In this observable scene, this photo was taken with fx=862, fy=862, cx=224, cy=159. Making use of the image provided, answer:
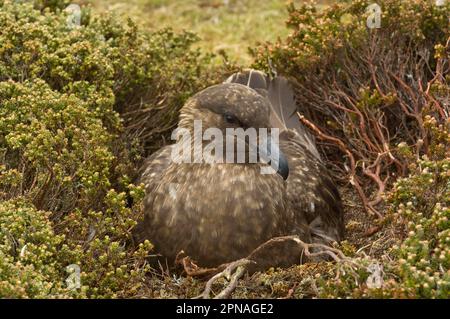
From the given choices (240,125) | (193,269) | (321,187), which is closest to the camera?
(193,269)

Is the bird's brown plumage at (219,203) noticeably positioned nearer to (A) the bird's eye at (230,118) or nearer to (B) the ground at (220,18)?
(A) the bird's eye at (230,118)

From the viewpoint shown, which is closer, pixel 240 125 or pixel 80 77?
pixel 240 125

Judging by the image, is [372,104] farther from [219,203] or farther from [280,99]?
[219,203]

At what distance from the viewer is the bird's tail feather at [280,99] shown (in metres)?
5.72

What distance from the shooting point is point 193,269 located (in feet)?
14.3

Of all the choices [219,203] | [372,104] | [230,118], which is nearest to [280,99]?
[372,104]

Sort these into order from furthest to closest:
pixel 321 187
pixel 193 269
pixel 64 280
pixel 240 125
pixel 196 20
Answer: pixel 196 20 < pixel 321 187 < pixel 240 125 < pixel 193 269 < pixel 64 280

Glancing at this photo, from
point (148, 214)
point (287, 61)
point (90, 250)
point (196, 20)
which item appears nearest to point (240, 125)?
point (148, 214)

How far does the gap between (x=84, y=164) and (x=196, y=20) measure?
427cm

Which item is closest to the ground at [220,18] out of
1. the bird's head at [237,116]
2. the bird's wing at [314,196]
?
the bird's wing at [314,196]

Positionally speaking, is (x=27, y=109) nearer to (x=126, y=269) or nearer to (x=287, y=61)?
(x=126, y=269)

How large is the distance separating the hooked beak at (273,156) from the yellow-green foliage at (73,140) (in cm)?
72

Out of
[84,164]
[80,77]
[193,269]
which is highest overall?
[80,77]

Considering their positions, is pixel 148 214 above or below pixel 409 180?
below
